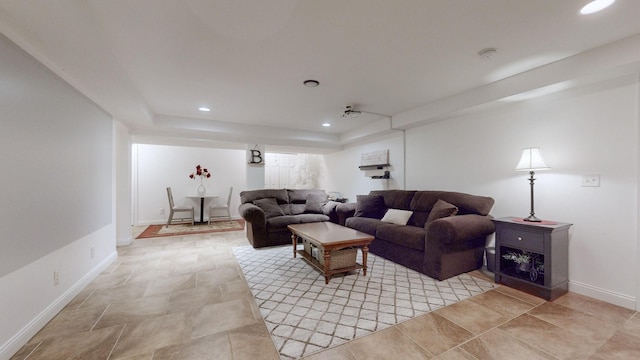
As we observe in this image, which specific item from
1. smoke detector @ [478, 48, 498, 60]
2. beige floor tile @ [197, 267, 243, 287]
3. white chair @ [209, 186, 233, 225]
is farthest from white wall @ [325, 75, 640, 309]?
white chair @ [209, 186, 233, 225]

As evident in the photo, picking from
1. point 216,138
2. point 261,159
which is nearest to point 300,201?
point 261,159

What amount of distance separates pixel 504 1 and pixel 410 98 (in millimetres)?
1962

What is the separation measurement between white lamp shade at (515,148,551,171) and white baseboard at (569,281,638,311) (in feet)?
3.90

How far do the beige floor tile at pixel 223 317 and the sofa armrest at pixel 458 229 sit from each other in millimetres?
1932

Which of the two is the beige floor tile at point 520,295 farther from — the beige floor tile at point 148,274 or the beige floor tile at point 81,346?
the beige floor tile at point 148,274

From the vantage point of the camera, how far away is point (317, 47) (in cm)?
219

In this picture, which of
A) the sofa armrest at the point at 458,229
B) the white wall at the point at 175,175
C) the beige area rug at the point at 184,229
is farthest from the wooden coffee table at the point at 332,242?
the white wall at the point at 175,175

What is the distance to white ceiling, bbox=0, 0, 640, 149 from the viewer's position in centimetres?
166

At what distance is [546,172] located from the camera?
275cm

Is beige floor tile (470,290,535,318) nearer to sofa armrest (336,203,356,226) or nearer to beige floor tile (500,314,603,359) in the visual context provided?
beige floor tile (500,314,603,359)

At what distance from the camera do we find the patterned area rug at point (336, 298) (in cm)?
182

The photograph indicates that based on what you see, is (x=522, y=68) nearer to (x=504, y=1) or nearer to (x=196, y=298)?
(x=504, y=1)

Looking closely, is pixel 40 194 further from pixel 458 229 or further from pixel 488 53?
pixel 488 53

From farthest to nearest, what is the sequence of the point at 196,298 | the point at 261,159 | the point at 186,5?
the point at 261,159 < the point at 196,298 < the point at 186,5
